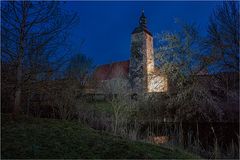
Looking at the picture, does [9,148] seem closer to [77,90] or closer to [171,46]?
[77,90]

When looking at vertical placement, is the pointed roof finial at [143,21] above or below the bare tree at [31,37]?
above

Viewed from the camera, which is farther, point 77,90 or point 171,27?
point 171,27

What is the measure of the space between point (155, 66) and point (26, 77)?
821 cm

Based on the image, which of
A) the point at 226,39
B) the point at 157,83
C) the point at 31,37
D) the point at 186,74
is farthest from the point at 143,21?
the point at 31,37

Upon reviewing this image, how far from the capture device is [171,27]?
39.1 ft

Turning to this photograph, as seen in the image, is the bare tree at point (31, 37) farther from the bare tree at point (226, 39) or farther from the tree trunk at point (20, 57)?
the bare tree at point (226, 39)

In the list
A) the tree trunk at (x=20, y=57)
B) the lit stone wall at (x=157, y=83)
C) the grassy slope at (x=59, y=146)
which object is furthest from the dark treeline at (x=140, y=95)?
the grassy slope at (x=59, y=146)

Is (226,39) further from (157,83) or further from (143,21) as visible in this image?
(143,21)

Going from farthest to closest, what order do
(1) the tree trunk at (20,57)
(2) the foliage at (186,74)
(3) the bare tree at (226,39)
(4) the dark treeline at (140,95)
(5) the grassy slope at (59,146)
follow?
(3) the bare tree at (226,39), (2) the foliage at (186,74), (4) the dark treeline at (140,95), (1) the tree trunk at (20,57), (5) the grassy slope at (59,146)

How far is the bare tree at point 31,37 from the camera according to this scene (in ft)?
13.6

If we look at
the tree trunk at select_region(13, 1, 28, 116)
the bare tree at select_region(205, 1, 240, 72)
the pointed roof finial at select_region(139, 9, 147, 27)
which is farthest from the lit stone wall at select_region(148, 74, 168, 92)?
the pointed roof finial at select_region(139, 9, 147, 27)

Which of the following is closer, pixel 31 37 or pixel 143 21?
pixel 31 37

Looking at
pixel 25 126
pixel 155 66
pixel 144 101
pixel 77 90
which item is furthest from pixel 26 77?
pixel 155 66

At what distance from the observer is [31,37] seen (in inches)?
171
